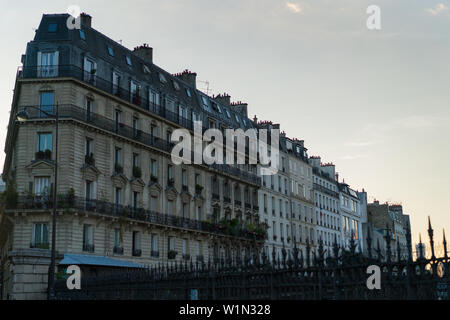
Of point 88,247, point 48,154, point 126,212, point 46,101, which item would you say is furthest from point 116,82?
point 88,247

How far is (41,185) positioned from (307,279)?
86.0 ft

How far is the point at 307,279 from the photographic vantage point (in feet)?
38.3

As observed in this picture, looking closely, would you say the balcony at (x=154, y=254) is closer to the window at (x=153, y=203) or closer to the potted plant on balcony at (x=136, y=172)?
the window at (x=153, y=203)

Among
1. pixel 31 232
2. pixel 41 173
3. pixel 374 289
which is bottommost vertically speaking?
pixel 374 289

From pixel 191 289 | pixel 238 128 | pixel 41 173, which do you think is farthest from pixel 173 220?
pixel 191 289

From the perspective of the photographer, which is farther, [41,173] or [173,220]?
[173,220]

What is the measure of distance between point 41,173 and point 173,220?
37.4 ft

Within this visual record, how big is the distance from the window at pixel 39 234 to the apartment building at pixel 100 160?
58mm

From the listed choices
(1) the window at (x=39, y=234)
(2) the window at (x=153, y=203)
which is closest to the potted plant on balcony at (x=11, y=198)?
(1) the window at (x=39, y=234)

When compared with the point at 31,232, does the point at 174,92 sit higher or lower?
higher

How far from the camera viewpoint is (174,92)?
47.4 meters

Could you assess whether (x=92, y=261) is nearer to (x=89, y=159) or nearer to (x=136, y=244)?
(x=136, y=244)

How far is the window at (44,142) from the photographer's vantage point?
116ft

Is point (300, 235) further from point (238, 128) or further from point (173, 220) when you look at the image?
point (173, 220)
